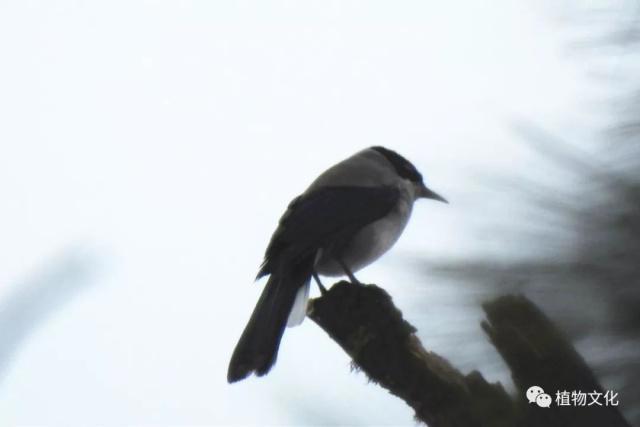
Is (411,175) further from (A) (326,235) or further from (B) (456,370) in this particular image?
(B) (456,370)

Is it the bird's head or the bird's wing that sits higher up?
the bird's head

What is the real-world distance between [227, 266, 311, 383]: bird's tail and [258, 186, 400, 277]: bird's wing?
10 cm

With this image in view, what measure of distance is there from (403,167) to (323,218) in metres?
0.98

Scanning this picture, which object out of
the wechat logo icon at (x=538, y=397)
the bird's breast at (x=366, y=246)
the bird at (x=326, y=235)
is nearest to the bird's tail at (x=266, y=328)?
the bird at (x=326, y=235)

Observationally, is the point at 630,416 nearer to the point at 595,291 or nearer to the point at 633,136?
the point at 595,291

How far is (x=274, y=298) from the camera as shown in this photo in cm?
287

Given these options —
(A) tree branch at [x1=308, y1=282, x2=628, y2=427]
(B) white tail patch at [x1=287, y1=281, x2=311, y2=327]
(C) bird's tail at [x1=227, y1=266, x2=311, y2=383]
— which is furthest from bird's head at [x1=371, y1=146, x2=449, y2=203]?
(A) tree branch at [x1=308, y1=282, x2=628, y2=427]

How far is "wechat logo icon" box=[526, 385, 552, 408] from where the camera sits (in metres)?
1.38

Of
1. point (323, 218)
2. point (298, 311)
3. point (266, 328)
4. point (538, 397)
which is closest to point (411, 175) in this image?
point (323, 218)

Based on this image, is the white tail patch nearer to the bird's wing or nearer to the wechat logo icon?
the bird's wing

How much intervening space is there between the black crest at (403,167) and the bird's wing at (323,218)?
453 mm

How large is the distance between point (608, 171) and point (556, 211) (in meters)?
0.10

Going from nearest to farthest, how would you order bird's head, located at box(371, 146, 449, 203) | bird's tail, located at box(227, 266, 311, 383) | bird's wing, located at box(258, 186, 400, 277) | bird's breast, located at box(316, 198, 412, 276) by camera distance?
bird's tail, located at box(227, 266, 311, 383) < bird's wing, located at box(258, 186, 400, 277) < bird's breast, located at box(316, 198, 412, 276) < bird's head, located at box(371, 146, 449, 203)

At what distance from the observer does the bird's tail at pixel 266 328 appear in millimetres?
2441
